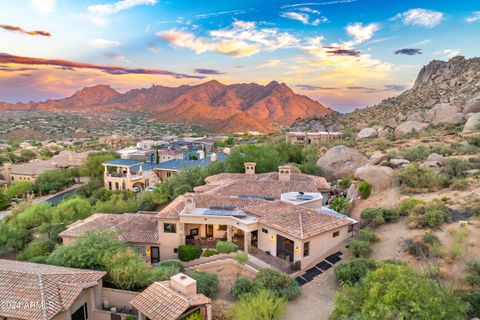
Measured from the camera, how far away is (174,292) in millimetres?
16125

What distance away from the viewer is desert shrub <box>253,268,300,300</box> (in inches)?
733

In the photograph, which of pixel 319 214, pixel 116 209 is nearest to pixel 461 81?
pixel 319 214

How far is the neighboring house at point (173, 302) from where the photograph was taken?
49.9ft

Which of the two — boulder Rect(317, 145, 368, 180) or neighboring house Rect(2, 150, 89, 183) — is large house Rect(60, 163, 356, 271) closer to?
boulder Rect(317, 145, 368, 180)

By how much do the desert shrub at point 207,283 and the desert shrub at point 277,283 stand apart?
229 centimetres

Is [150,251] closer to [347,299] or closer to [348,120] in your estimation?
[347,299]

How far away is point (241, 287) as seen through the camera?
748 inches

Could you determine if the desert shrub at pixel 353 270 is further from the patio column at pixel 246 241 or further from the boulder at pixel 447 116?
the boulder at pixel 447 116

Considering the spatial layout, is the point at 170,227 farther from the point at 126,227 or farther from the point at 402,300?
the point at 402,300

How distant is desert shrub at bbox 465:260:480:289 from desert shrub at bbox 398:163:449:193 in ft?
40.1

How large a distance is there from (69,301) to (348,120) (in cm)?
8417

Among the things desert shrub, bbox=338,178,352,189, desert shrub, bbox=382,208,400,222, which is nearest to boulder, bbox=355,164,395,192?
desert shrub, bbox=338,178,352,189

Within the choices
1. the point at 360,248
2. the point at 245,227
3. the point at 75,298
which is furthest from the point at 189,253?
the point at 360,248

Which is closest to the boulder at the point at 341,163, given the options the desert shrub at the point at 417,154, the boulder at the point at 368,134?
the desert shrub at the point at 417,154
